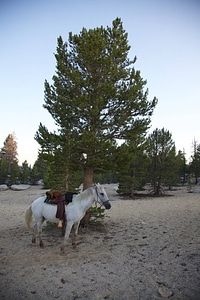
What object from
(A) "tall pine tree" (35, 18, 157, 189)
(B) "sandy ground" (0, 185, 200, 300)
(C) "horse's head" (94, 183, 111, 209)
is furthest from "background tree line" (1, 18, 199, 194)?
(B) "sandy ground" (0, 185, 200, 300)

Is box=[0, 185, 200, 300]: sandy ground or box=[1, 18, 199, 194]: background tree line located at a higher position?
box=[1, 18, 199, 194]: background tree line

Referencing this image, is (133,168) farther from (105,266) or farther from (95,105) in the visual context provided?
(105,266)

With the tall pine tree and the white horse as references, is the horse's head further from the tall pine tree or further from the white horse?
the tall pine tree

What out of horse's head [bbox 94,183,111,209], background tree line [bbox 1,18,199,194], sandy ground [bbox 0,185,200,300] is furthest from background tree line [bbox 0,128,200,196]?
sandy ground [bbox 0,185,200,300]

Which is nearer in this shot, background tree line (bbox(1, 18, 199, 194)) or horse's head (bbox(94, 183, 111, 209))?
horse's head (bbox(94, 183, 111, 209))

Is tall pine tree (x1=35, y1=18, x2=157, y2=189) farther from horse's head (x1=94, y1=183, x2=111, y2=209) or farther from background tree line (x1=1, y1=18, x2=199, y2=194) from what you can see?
horse's head (x1=94, y1=183, x2=111, y2=209)

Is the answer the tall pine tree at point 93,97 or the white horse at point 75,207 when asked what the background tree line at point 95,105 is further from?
the white horse at point 75,207

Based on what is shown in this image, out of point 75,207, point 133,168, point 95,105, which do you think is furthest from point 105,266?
point 133,168

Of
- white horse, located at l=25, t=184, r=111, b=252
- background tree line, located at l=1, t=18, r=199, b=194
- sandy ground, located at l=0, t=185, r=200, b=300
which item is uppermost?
background tree line, located at l=1, t=18, r=199, b=194

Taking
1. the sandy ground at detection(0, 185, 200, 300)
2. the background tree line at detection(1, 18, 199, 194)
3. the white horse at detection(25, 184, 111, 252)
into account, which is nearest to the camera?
the sandy ground at detection(0, 185, 200, 300)

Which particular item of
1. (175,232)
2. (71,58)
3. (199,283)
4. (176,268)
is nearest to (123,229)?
(175,232)

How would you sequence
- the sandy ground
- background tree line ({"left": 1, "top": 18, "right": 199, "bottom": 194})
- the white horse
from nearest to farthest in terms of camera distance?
the sandy ground, the white horse, background tree line ({"left": 1, "top": 18, "right": 199, "bottom": 194})

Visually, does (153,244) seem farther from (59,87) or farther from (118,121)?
(59,87)

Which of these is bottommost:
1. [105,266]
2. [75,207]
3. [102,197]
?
[105,266]
